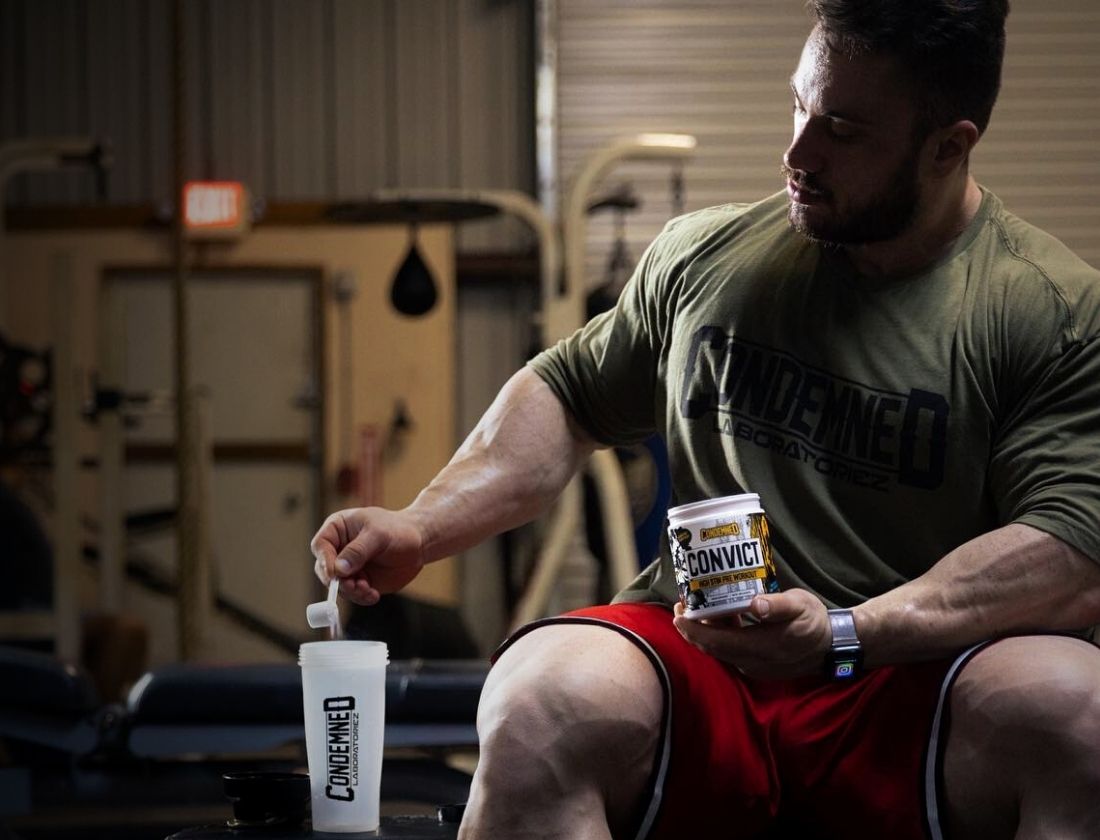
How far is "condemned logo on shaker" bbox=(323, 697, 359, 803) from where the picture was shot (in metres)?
1.67

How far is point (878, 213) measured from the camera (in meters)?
1.56

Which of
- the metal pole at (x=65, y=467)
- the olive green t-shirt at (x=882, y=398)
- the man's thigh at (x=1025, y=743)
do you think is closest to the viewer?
the man's thigh at (x=1025, y=743)

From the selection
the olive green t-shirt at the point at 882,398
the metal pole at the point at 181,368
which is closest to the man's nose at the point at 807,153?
the olive green t-shirt at the point at 882,398

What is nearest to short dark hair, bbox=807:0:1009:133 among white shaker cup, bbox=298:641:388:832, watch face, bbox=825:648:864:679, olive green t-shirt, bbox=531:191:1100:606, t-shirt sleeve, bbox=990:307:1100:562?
olive green t-shirt, bbox=531:191:1100:606

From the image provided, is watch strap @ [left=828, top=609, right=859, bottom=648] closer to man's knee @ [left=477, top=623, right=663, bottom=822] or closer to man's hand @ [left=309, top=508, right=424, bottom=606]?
man's knee @ [left=477, top=623, right=663, bottom=822]

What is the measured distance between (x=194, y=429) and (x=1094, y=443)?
13.1 ft

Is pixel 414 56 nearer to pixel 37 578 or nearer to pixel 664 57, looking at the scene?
pixel 664 57

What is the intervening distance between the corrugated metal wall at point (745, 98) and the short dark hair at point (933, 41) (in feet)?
16.5

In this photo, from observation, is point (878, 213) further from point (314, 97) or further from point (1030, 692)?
point (314, 97)

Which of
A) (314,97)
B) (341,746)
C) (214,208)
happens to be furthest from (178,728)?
(314,97)

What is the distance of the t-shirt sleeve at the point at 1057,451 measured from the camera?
4.66 ft

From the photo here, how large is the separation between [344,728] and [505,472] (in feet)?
1.10

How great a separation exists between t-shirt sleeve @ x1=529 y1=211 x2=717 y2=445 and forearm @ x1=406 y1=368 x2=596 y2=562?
0.02 meters

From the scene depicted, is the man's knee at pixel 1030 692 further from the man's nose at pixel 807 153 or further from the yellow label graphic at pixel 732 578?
the man's nose at pixel 807 153
